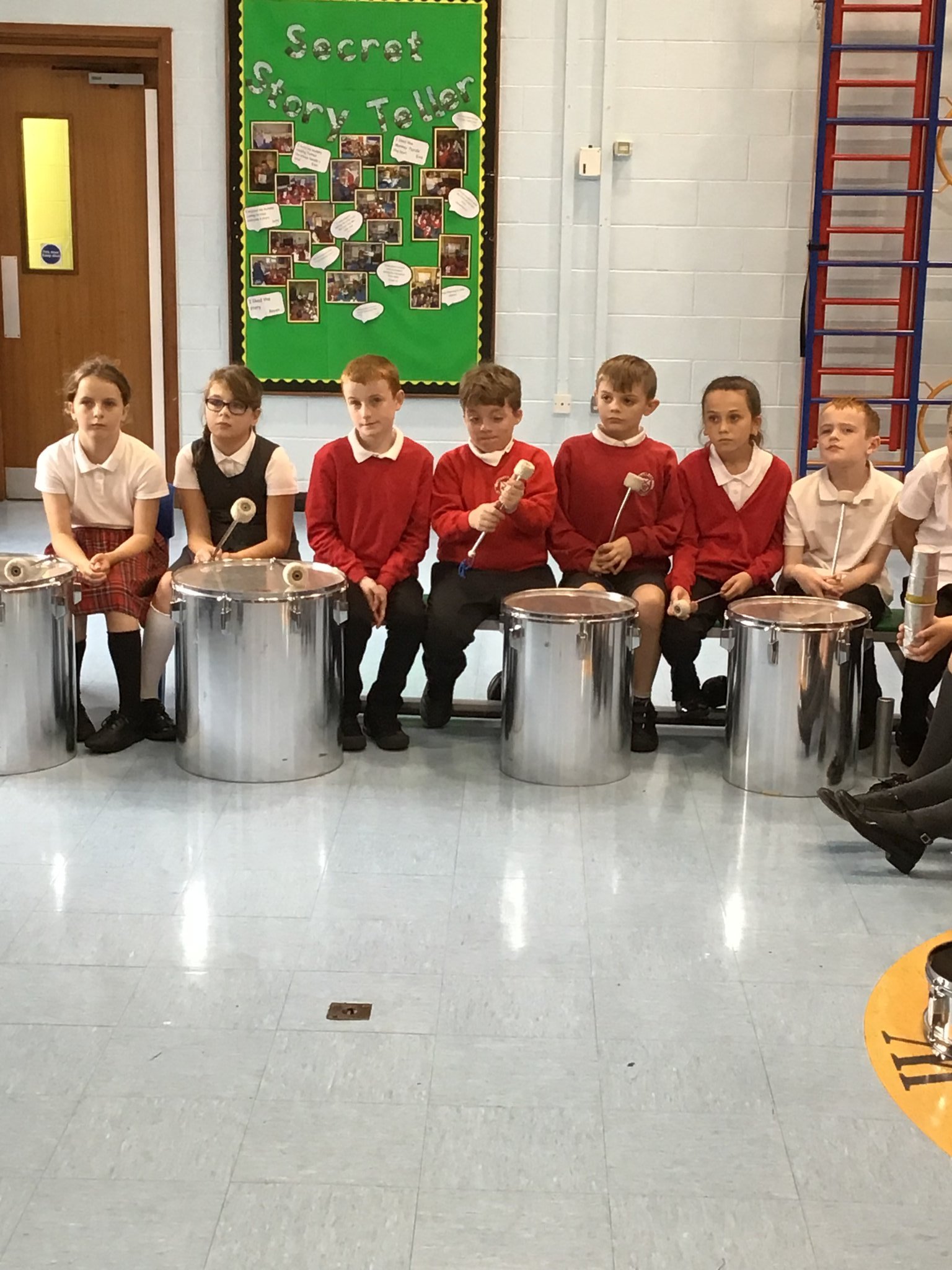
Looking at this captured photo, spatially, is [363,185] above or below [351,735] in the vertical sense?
above

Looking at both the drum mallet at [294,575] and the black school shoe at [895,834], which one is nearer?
the black school shoe at [895,834]

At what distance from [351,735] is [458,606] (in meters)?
0.40

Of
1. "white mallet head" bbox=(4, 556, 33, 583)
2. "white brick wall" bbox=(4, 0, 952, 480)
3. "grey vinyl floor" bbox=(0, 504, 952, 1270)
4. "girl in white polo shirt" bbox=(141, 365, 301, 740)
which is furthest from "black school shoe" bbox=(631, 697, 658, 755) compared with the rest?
"white brick wall" bbox=(4, 0, 952, 480)

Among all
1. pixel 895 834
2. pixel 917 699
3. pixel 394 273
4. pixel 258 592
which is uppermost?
pixel 394 273

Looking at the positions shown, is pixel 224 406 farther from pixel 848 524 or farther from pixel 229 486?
pixel 848 524

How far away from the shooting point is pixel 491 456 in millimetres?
3441

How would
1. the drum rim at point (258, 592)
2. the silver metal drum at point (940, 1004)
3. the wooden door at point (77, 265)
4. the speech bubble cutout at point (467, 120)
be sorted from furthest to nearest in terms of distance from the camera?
the wooden door at point (77, 265), the speech bubble cutout at point (467, 120), the drum rim at point (258, 592), the silver metal drum at point (940, 1004)

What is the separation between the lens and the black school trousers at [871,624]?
10.7 ft

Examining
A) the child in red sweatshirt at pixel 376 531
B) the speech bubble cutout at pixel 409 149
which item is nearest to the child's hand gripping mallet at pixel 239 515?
the child in red sweatshirt at pixel 376 531

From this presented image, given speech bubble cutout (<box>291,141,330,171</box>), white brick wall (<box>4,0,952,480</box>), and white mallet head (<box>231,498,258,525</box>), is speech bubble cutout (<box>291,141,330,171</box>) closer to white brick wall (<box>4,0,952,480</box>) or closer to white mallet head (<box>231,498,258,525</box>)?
white brick wall (<box>4,0,952,480</box>)

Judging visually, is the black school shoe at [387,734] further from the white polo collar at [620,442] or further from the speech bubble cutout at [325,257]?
the speech bubble cutout at [325,257]

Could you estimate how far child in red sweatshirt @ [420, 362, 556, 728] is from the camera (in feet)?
11.0

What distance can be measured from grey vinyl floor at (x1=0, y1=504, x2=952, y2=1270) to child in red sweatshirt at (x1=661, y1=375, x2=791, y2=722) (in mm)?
509

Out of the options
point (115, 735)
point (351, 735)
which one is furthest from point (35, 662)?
point (351, 735)
